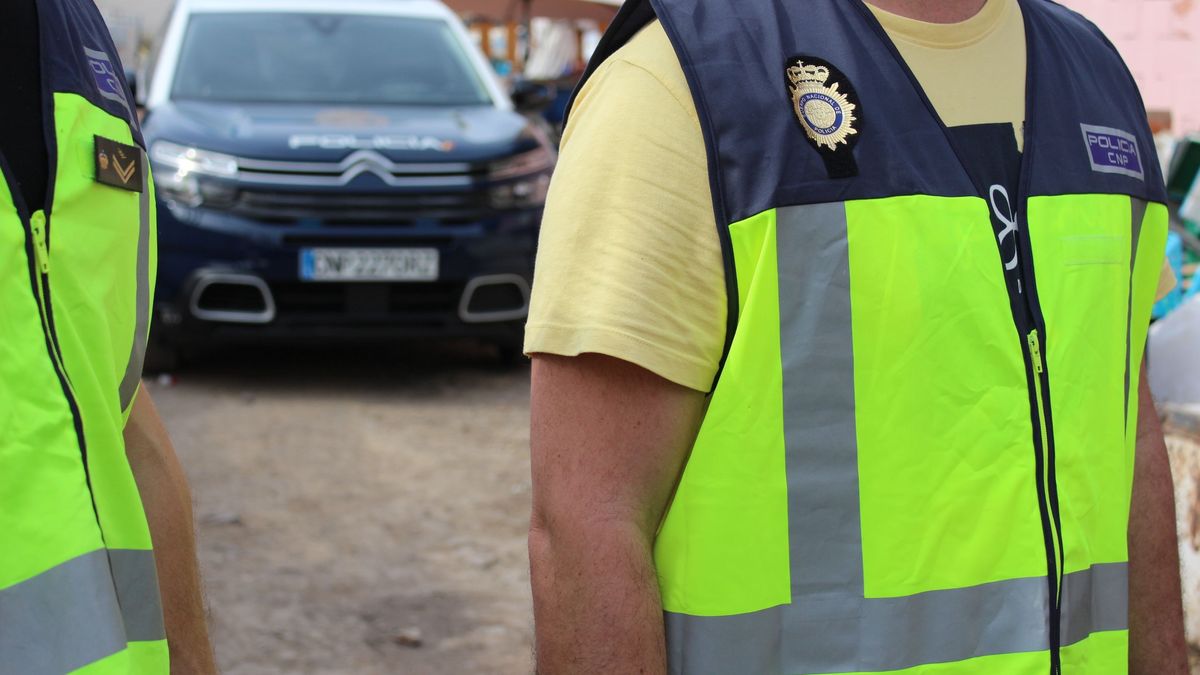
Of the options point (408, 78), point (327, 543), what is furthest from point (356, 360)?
point (327, 543)

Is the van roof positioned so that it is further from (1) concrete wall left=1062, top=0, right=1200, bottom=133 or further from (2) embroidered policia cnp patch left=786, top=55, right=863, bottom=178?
(2) embroidered policia cnp patch left=786, top=55, right=863, bottom=178

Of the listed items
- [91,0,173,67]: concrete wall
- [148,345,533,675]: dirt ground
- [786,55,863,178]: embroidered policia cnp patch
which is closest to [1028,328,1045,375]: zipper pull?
[786,55,863,178]: embroidered policia cnp patch

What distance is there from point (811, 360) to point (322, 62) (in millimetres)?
6328

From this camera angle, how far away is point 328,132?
6.78m

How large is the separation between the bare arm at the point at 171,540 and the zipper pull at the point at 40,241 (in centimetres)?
36

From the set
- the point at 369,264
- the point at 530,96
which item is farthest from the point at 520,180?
the point at 530,96

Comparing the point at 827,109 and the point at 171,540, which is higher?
the point at 827,109

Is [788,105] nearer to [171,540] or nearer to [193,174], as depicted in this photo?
[171,540]

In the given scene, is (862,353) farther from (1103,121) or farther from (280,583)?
(280,583)

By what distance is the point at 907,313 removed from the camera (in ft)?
4.95

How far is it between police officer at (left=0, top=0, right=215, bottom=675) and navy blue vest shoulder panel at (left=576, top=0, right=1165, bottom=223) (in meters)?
0.55

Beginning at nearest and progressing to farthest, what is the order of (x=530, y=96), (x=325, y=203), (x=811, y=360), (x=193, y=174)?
(x=811, y=360) < (x=193, y=174) < (x=325, y=203) < (x=530, y=96)

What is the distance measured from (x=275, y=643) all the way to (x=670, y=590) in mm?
2802

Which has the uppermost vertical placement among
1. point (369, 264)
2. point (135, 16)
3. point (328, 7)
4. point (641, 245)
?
point (641, 245)
